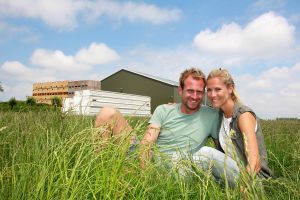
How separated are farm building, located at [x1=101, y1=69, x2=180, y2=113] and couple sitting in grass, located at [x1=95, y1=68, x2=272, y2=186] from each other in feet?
71.1

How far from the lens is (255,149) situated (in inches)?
103

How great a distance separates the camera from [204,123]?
3312 mm

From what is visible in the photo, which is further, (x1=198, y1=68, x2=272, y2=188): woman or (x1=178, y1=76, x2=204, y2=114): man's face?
(x1=178, y1=76, x2=204, y2=114): man's face

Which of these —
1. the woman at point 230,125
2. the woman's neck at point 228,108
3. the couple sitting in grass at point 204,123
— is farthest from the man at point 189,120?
the woman's neck at point 228,108

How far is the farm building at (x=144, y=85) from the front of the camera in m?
26.0

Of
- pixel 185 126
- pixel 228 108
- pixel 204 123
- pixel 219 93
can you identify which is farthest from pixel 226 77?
pixel 185 126

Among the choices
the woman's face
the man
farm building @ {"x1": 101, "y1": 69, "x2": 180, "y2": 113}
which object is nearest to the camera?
the woman's face

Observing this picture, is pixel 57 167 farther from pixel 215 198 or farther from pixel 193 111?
pixel 193 111

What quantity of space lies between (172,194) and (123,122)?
1057mm

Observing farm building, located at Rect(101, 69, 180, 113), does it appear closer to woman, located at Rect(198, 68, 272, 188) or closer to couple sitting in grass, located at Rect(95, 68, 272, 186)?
couple sitting in grass, located at Rect(95, 68, 272, 186)

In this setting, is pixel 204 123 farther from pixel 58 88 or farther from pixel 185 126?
pixel 58 88

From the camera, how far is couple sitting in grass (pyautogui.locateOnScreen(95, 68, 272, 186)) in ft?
9.13

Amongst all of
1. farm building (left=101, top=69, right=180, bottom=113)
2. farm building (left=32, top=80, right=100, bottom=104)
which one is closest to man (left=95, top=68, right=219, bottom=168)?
farm building (left=101, top=69, right=180, bottom=113)

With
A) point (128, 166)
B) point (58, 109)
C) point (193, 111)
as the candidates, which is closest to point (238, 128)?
point (193, 111)
